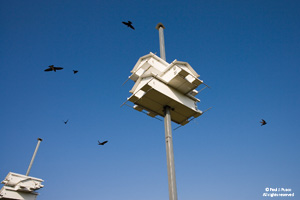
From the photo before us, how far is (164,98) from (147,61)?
12.5 ft

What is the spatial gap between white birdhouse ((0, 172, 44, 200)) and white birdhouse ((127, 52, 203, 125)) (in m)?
12.1

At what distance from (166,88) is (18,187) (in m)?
15.6

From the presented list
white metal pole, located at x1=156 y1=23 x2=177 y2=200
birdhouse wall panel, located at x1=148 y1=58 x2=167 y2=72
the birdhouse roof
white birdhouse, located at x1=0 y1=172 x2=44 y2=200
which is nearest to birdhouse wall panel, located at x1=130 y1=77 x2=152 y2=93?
birdhouse wall panel, located at x1=148 y1=58 x2=167 y2=72

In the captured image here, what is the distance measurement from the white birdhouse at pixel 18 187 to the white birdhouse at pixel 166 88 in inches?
476

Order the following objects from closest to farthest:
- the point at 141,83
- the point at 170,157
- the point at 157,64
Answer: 1. the point at 170,157
2. the point at 141,83
3. the point at 157,64

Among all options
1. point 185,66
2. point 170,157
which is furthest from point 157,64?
point 170,157

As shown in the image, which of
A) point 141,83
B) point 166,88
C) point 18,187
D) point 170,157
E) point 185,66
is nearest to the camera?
point 170,157

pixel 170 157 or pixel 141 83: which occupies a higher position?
pixel 141 83

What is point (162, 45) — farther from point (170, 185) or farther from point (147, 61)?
point (170, 185)

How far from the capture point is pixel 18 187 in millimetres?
19859

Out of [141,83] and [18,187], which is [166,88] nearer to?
[141,83]

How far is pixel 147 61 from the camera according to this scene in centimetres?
1872

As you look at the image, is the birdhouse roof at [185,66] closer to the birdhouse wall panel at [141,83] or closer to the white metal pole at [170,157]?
the birdhouse wall panel at [141,83]

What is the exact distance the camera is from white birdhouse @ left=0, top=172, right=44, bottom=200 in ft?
64.7
